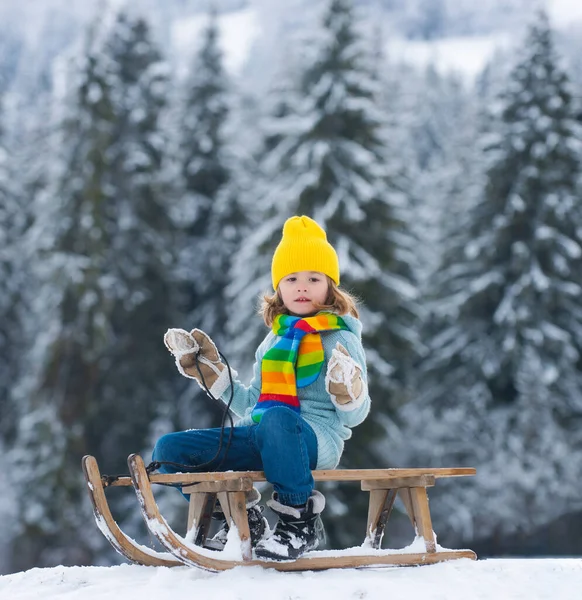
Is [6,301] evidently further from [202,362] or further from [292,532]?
[292,532]

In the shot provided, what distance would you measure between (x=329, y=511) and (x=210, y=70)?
1372cm

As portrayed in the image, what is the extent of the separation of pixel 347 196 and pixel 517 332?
5124mm

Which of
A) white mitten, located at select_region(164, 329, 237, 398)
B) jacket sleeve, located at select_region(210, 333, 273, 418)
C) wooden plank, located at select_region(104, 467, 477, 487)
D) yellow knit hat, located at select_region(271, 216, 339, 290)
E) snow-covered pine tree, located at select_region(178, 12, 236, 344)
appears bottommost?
wooden plank, located at select_region(104, 467, 477, 487)

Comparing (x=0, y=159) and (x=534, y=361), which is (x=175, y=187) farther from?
(x=534, y=361)

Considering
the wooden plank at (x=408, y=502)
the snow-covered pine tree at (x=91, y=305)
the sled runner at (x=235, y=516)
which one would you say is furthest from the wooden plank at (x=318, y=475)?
the snow-covered pine tree at (x=91, y=305)

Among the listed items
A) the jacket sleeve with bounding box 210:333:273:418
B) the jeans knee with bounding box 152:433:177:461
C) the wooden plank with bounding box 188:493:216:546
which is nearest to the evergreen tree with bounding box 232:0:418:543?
the jacket sleeve with bounding box 210:333:273:418

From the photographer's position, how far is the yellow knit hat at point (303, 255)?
4902 mm

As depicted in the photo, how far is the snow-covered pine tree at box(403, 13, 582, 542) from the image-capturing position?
1783 cm

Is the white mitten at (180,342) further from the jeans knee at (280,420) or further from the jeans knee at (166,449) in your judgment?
the jeans knee at (280,420)

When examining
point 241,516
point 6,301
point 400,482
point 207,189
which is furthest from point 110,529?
point 6,301

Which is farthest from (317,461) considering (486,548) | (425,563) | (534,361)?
(486,548)

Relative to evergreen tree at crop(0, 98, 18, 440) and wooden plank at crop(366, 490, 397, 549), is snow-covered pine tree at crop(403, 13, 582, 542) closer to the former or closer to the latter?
evergreen tree at crop(0, 98, 18, 440)

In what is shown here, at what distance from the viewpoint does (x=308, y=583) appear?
403 centimetres

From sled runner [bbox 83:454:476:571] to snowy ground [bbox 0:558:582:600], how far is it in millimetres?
65
